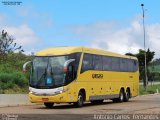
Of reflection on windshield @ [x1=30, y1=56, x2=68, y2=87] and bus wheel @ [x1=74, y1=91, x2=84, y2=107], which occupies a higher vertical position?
reflection on windshield @ [x1=30, y1=56, x2=68, y2=87]

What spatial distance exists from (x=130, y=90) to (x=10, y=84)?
9.08 metres

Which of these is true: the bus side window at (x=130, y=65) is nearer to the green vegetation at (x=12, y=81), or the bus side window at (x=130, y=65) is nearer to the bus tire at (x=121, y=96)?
the bus tire at (x=121, y=96)

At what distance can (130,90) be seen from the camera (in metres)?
38.2

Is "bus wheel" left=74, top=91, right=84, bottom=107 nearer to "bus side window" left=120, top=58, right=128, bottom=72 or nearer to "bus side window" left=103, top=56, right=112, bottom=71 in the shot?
"bus side window" left=103, top=56, right=112, bottom=71

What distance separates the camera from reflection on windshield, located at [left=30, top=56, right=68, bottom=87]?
2775 centimetres

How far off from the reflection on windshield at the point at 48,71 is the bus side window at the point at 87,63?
5.82ft

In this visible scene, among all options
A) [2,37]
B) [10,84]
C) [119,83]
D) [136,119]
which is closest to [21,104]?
[10,84]

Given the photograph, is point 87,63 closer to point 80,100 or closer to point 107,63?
point 80,100

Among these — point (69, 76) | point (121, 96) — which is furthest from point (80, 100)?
point (121, 96)

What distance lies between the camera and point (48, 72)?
28.0m

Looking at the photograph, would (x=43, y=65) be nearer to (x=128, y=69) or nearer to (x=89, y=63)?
(x=89, y=63)

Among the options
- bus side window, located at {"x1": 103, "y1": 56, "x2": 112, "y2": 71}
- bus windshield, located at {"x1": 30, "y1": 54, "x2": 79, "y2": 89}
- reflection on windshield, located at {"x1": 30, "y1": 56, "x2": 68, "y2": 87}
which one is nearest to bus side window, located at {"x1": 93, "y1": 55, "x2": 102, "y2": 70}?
bus side window, located at {"x1": 103, "y1": 56, "x2": 112, "y2": 71}

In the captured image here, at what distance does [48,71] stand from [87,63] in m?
2.96

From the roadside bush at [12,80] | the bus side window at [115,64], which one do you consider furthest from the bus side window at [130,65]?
the roadside bush at [12,80]
